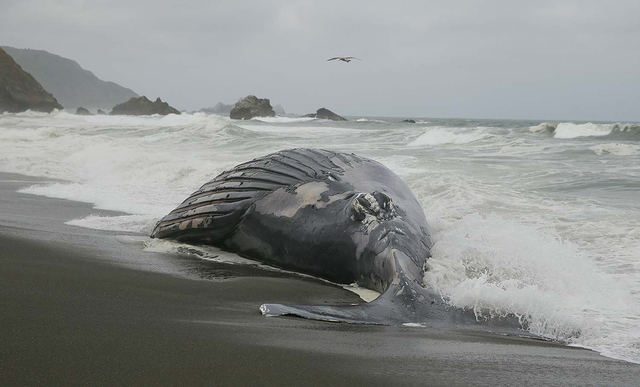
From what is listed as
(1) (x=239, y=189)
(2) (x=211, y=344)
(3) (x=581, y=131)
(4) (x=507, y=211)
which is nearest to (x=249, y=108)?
(3) (x=581, y=131)

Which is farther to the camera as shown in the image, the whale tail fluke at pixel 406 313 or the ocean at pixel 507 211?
the ocean at pixel 507 211

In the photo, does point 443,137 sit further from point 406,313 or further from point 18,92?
point 18,92

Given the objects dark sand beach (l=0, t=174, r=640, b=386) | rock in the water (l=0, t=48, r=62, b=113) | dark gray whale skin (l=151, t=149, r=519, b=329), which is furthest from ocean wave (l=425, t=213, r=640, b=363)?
rock in the water (l=0, t=48, r=62, b=113)

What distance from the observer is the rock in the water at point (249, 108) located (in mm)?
68812

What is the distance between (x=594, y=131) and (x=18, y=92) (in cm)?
6022

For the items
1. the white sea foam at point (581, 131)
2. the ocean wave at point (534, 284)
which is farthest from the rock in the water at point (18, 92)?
the ocean wave at point (534, 284)

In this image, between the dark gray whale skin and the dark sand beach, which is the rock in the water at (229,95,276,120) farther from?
the dark sand beach

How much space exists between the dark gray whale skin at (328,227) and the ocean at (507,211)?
0.25 metres

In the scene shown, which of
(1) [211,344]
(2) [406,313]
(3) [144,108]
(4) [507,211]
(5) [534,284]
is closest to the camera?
(1) [211,344]

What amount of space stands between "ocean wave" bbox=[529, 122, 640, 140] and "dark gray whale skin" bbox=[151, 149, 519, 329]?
27.4 m

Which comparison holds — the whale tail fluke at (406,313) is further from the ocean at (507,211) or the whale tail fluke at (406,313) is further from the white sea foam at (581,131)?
the white sea foam at (581,131)

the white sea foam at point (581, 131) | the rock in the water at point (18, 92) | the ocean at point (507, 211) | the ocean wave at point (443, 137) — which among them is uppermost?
A: the rock in the water at point (18, 92)

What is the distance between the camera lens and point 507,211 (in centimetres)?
833

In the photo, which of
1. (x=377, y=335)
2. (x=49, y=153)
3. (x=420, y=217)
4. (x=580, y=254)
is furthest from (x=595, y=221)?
(x=49, y=153)
